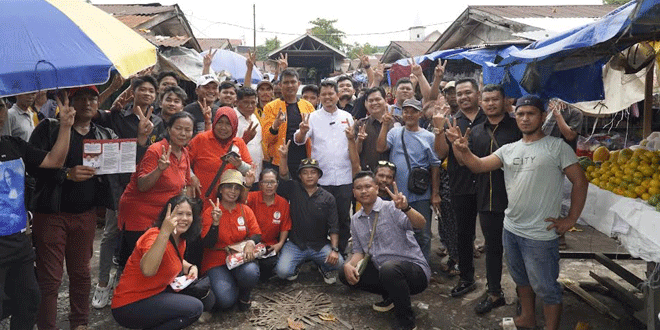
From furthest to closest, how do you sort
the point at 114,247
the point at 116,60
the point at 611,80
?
the point at 611,80 → the point at 114,247 → the point at 116,60

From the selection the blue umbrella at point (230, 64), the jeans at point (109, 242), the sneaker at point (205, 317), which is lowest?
the sneaker at point (205, 317)

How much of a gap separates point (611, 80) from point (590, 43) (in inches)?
244

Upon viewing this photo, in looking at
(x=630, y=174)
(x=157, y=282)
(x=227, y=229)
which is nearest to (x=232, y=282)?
(x=227, y=229)

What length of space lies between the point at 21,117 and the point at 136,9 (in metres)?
8.01

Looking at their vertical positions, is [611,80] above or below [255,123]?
above

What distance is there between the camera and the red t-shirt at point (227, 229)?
14.1ft

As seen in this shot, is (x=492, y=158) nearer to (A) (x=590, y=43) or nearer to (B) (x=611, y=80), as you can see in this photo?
(A) (x=590, y=43)

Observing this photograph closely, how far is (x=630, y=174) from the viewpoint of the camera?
3.76m

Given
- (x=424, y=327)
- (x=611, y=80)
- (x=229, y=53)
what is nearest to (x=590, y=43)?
(x=424, y=327)

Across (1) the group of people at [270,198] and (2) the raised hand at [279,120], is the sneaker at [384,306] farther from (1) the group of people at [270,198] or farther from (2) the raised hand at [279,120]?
(2) the raised hand at [279,120]

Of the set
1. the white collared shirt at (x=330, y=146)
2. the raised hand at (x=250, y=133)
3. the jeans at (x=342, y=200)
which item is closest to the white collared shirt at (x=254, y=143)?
the raised hand at (x=250, y=133)

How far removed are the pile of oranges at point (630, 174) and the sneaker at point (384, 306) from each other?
215 centimetres

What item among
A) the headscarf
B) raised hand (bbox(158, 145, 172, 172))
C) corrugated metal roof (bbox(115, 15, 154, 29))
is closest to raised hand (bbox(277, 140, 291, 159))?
the headscarf

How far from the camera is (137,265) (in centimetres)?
323
